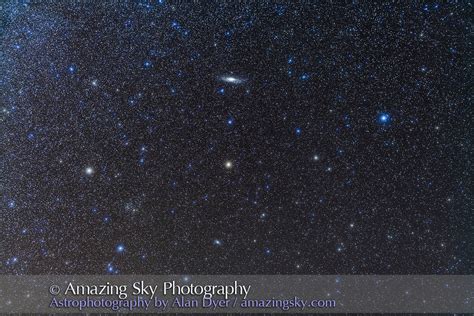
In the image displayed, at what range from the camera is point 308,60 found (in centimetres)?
104

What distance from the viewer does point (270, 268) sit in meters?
1.03

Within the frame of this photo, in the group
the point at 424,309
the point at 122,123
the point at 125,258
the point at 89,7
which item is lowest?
the point at 424,309

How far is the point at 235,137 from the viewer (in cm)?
104

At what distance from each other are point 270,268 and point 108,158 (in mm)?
390

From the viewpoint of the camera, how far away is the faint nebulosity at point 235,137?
3.38 feet

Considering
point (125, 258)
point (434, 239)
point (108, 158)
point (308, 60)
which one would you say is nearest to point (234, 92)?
point (308, 60)

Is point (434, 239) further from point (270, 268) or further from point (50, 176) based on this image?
point (50, 176)

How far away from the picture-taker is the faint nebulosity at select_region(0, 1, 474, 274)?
1.03 meters

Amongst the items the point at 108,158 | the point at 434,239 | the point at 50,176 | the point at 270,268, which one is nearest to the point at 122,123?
the point at 108,158

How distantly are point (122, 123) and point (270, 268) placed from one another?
413 millimetres

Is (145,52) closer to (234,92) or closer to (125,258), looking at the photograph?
(234,92)

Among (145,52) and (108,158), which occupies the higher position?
(145,52)

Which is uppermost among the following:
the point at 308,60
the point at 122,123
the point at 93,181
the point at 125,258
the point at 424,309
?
the point at 308,60

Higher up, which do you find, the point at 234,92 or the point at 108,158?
the point at 234,92
